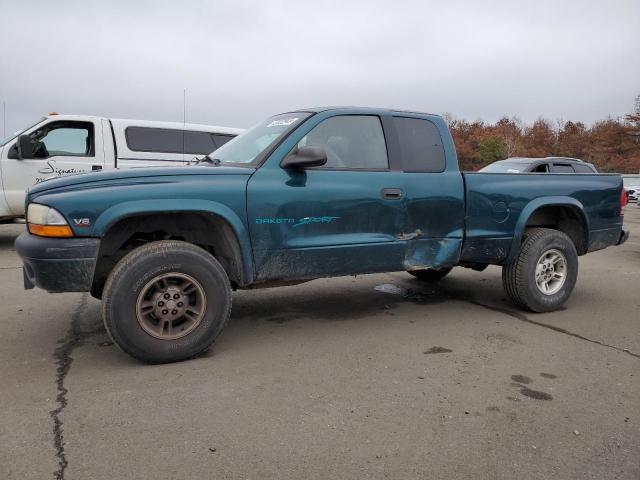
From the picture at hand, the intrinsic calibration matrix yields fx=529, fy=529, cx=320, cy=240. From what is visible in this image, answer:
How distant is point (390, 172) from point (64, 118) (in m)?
7.17

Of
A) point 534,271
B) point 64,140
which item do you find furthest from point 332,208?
point 64,140

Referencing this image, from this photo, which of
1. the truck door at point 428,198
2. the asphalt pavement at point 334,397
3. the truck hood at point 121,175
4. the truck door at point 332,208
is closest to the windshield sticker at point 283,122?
the truck door at point 332,208

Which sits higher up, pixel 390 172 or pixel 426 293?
pixel 390 172

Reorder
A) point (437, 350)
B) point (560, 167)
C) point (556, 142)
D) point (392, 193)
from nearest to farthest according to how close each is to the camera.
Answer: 1. point (437, 350)
2. point (392, 193)
3. point (560, 167)
4. point (556, 142)

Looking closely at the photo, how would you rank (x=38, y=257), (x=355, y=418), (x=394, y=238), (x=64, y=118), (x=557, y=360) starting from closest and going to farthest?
(x=355, y=418) < (x=38, y=257) < (x=557, y=360) < (x=394, y=238) < (x=64, y=118)

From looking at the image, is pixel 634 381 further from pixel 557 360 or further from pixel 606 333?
pixel 606 333

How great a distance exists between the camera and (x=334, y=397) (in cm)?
327

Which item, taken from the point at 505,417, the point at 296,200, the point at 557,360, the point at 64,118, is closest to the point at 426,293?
the point at 557,360

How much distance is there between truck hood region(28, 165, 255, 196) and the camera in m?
3.66

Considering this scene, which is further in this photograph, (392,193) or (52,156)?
(52,156)

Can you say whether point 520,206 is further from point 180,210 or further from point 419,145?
point 180,210

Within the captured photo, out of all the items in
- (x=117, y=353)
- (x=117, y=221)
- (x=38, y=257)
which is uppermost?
(x=117, y=221)

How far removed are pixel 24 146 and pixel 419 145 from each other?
23.7 feet

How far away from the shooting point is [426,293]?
618 cm
